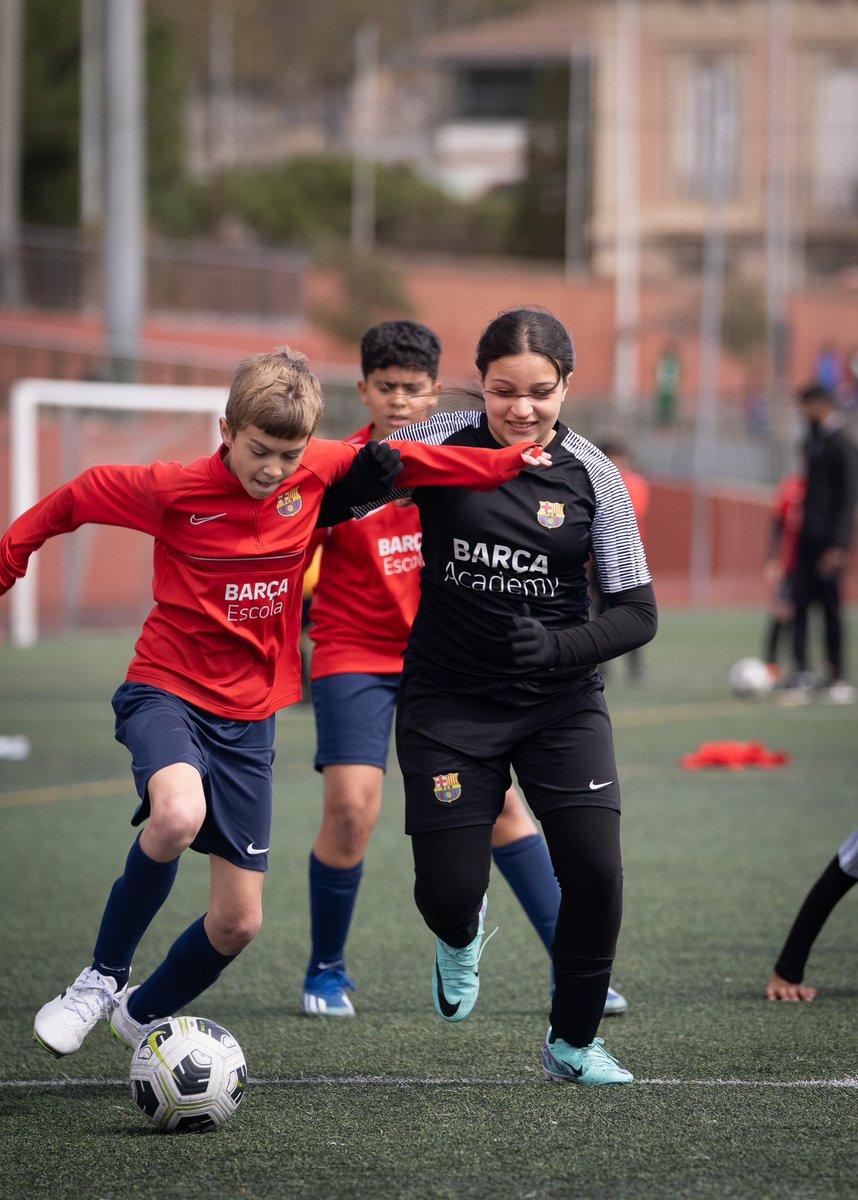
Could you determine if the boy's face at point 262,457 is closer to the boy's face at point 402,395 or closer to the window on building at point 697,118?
the boy's face at point 402,395

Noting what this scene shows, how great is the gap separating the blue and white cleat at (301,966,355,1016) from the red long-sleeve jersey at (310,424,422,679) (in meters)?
0.90

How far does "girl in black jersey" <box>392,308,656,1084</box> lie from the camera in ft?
13.4

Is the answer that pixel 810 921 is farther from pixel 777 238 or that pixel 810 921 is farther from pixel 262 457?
pixel 777 238

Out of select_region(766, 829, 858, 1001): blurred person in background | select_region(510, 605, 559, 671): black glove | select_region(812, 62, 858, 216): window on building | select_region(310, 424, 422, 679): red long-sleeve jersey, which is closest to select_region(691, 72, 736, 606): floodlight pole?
select_region(766, 829, 858, 1001): blurred person in background

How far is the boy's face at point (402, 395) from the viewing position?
5105 millimetres

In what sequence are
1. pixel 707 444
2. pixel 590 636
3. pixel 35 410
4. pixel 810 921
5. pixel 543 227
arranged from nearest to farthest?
1. pixel 590 636
2. pixel 810 921
3. pixel 35 410
4. pixel 707 444
5. pixel 543 227

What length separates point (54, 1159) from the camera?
377 cm

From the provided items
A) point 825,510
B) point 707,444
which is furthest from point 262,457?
point 707,444

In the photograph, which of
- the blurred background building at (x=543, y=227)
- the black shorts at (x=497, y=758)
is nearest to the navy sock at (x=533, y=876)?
the black shorts at (x=497, y=758)

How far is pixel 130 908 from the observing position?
4195 millimetres

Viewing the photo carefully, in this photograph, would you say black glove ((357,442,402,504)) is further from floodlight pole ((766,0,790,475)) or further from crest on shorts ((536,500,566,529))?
floodlight pole ((766,0,790,475))

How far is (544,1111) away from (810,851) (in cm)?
394

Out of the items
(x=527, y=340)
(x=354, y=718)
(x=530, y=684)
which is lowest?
(x=354, y=718)

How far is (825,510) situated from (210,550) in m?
9.17
